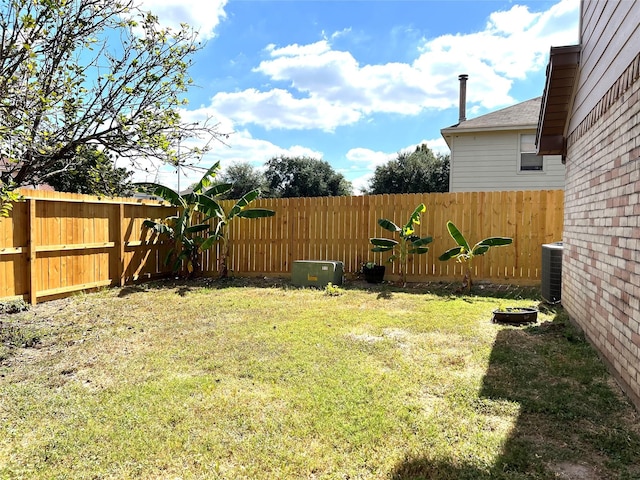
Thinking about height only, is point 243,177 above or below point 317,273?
above

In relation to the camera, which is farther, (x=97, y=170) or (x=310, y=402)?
(x=97, y=170)

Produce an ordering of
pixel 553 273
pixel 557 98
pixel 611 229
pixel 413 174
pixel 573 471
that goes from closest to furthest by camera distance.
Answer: pixel 573 471, pixel 611 229, pixel 557 98, pixel 553 273, pixel 413 174

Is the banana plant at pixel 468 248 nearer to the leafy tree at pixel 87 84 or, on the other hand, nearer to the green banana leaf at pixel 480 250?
the green banana leaf at pixel 480 250

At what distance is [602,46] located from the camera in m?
3.75

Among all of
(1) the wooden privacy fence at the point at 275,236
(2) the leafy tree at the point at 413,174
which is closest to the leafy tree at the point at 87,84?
(1) the wooden privacy fence at the point at 275,236

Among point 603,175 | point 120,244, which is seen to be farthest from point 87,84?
point 603,175

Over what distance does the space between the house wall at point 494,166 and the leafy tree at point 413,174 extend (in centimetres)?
1474

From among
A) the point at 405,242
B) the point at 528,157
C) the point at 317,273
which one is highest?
the point at 528,157

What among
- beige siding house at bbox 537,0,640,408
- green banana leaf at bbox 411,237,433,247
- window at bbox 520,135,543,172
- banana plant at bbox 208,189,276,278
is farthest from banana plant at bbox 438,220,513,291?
window at bbox 520,135,543,172

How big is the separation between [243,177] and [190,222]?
1009 inches

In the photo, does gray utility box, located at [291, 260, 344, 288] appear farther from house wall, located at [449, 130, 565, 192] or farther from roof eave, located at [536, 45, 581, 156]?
house wall, located at [449, 130, 565, 192]

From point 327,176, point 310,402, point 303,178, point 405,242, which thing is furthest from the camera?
point 327,176

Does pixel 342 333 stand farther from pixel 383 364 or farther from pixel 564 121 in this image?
pixel 564 121

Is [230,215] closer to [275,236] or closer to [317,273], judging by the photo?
[275,236]
